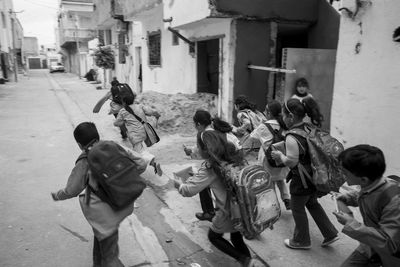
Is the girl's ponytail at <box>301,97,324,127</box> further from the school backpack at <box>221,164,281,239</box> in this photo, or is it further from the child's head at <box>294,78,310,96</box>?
the child's head at <box>294,78,310,96</box>

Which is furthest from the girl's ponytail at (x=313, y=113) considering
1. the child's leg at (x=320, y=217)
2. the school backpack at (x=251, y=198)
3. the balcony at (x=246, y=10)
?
the balcony at (x=246, y=10)

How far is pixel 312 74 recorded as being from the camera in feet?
22.5

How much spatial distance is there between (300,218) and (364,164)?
143 cm

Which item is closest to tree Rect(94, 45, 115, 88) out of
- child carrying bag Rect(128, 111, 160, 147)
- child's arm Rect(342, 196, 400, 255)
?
child carrying bag Rect(128, 111, 160, 147)

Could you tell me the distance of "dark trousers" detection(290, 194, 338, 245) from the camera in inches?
125

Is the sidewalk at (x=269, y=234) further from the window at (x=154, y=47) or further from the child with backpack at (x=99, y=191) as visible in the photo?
the window at (x=154, y=47)

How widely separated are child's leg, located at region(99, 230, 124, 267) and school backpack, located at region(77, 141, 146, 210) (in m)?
0.33

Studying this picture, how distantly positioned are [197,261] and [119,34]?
16.7m

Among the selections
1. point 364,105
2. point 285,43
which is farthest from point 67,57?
point 364,105

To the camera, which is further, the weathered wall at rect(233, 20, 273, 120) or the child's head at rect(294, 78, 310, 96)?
the weathered wall at rect(233, 20, 273, 120)

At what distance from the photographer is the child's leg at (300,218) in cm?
316

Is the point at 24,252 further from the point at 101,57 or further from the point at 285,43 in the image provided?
the point at 101,57

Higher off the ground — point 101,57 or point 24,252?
point 101,57

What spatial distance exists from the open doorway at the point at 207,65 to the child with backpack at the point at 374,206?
7696mm
